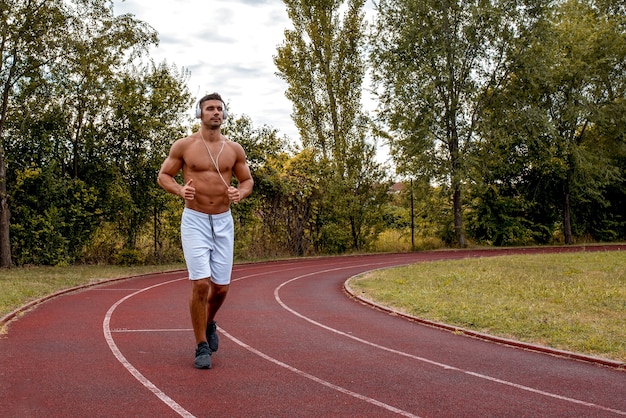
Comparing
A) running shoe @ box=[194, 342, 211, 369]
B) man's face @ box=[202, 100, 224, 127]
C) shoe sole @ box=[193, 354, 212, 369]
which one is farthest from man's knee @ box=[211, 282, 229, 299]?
man's face @ box=[202, 100, 224, 127]

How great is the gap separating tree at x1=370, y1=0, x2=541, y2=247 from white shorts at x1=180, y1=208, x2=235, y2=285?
25137mm

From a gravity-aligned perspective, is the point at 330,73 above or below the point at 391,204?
above

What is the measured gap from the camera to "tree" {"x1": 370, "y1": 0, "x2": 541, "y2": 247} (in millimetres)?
30531

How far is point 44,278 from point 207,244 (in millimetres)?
11507

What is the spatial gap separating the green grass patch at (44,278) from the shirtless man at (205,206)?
504cm

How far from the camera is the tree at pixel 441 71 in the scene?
30531mm

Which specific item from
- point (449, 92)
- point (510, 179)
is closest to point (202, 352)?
point (449, 92)

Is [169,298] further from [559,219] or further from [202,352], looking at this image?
[559,219]

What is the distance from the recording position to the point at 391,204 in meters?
31.2

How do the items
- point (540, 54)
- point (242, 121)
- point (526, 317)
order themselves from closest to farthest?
point (526, 317)
point (242, 121)
point (540, 54)

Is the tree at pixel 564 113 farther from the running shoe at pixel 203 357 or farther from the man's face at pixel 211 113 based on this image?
the running shoe at pixel 203 357

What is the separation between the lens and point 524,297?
11758mm

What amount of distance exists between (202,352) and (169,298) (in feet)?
21.8

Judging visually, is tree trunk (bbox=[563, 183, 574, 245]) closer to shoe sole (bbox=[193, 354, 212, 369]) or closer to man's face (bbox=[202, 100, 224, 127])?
man's face (bbox=[202, 100, 224, 127])
